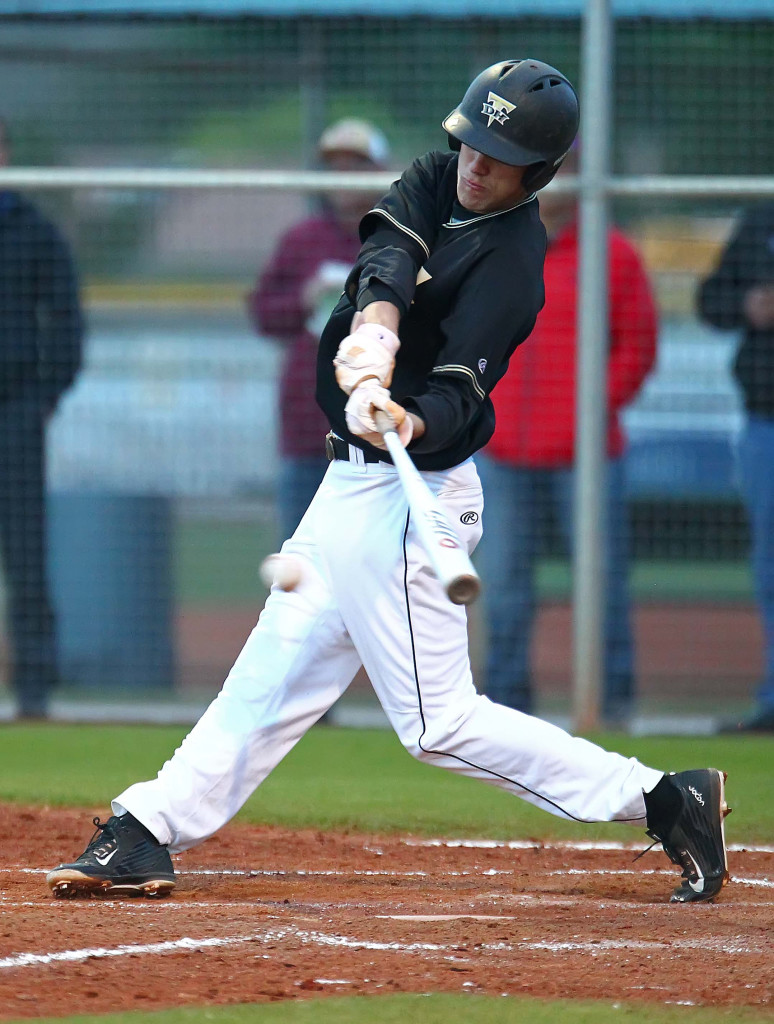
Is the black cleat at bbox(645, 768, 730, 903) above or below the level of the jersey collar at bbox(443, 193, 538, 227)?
below

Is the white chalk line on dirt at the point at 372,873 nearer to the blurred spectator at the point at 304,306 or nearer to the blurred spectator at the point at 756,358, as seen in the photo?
the blurred spectator at the point at 756,358

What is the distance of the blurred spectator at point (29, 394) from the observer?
6742 millimetres

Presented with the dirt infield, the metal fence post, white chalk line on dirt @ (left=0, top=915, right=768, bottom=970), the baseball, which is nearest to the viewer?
the dirt infield

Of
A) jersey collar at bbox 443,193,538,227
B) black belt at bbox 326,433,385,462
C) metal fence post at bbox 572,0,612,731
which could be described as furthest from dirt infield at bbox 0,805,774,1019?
metal fence post at bbox 572,0,612,731

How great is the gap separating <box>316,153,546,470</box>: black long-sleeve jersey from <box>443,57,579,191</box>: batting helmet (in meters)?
0.14

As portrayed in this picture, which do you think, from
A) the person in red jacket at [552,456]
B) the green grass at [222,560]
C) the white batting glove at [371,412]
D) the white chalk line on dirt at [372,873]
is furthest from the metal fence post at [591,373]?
the green grass at [222,560]

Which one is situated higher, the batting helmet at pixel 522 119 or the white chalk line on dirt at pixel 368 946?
the batting helmet at pixel 522 119

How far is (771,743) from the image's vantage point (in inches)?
245

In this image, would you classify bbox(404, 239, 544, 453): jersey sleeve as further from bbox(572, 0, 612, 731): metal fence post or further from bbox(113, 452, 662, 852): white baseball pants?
bbox(572, 0, 612, 731): metal fence post

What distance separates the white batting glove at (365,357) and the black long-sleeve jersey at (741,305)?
3656 mm

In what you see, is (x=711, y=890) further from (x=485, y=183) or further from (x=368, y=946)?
(x=485, y=183)

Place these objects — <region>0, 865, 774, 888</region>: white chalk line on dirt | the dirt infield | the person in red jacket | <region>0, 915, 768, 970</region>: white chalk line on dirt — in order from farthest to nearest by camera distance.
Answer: the person in red jacket < <region>0, 865, 774, 888</region>: white chalk line on dirt < <region>0, 915, 768, 970</region>: white chalk line on dirt < the dirt infield

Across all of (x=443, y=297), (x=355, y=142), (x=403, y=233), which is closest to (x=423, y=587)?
Result: (x=443, y=297)

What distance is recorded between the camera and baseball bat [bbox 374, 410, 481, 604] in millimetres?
3143
